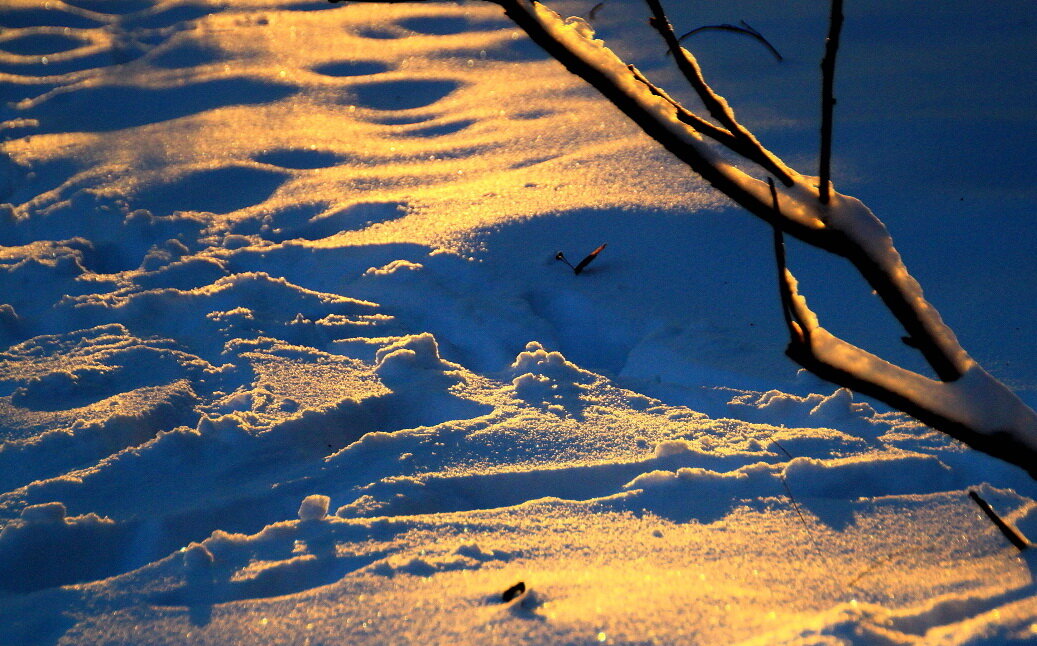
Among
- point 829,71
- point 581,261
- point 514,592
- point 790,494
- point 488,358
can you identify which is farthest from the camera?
point 581,261

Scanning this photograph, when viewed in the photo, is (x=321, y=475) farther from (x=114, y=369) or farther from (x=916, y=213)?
(x=916, y=213)

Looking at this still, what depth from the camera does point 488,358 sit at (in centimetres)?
212

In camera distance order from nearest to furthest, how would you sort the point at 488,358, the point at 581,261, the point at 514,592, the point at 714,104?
the point at 714,104, the point at 514,592, the point at 488,358, the point at 581,261

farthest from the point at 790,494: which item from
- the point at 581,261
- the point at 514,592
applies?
the point at 581,261

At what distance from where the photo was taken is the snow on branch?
2.68 ft

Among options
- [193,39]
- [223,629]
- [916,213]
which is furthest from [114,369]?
[193,39]

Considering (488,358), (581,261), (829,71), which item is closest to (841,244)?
(829,71)

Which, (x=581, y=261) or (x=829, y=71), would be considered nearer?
(x=829, y=71)

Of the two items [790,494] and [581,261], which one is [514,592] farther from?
[581,261]

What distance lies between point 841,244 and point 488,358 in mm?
1350

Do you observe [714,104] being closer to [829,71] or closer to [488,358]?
[829,71]

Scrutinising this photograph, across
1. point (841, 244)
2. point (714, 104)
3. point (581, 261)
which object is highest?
point (714, 104)

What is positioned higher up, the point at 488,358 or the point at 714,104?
the point at 714,104

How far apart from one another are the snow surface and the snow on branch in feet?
1.33
